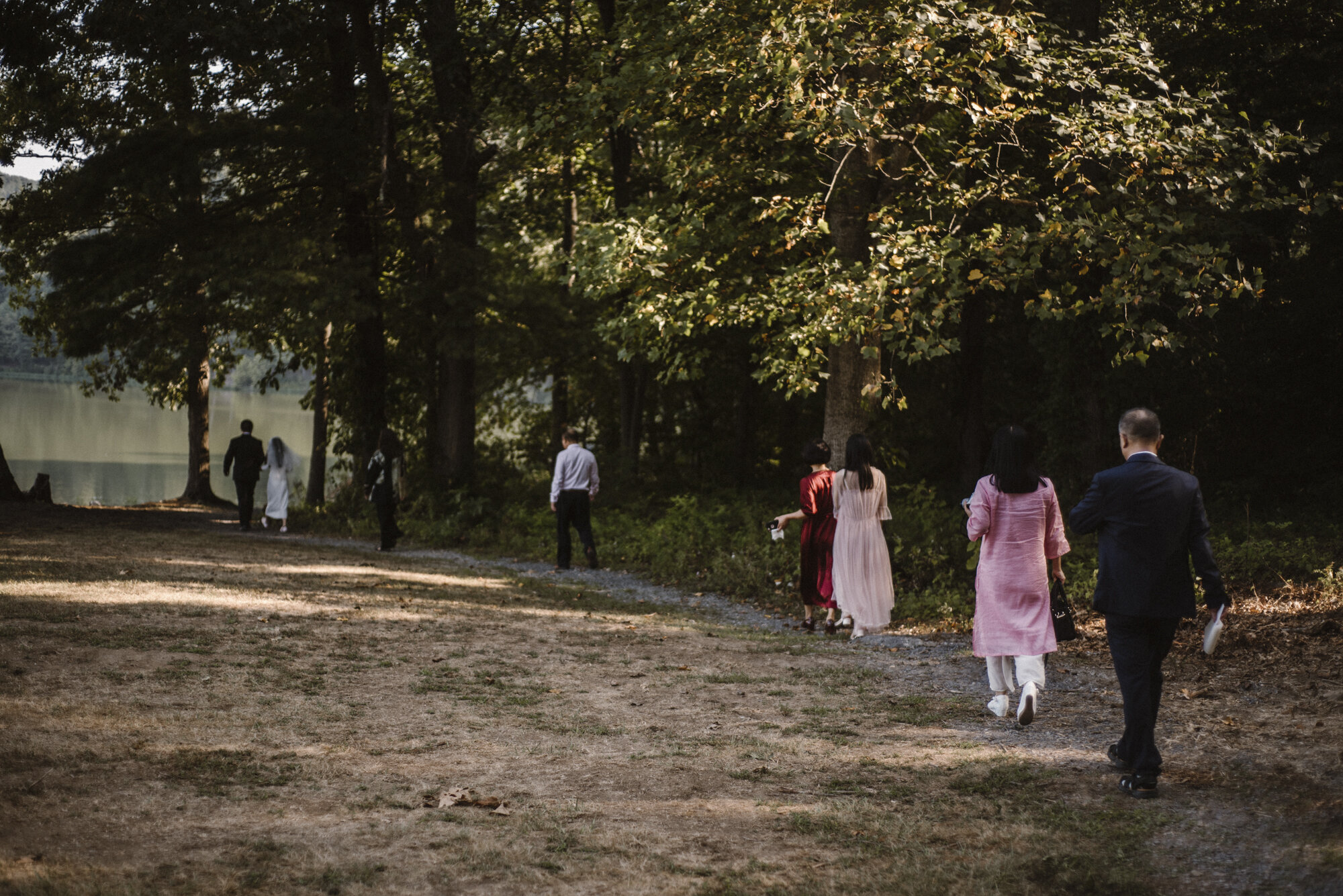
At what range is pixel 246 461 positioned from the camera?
67.8 feet

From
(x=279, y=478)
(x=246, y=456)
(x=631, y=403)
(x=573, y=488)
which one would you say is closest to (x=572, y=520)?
(x=573, y=488)

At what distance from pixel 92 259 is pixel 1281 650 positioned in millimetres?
18088

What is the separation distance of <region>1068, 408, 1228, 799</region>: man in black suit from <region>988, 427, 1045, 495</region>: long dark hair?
1.28 meters

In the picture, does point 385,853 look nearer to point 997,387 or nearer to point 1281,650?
point 1281,650

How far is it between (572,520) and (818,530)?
5.80 m

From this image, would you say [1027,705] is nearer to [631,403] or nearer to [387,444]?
[387,444]

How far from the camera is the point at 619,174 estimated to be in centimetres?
2259

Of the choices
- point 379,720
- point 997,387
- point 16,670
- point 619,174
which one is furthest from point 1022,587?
point 997,387

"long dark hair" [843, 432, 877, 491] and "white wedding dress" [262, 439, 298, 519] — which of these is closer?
"long dark hair" [843, 432, 877, 491]

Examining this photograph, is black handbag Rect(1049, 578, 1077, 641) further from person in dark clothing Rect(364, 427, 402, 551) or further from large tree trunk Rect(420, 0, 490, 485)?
large tree trunk Rect(420, 0, 490, 485)

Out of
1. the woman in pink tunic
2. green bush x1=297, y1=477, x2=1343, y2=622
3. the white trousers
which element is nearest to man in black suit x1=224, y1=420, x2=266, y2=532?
green bush x1=297, y1=477, x2=1343, y2=622

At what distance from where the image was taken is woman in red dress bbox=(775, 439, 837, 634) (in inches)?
434

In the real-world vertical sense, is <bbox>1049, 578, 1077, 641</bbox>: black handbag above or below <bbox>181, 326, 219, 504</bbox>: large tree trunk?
below

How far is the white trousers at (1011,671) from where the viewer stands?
7.16 m
